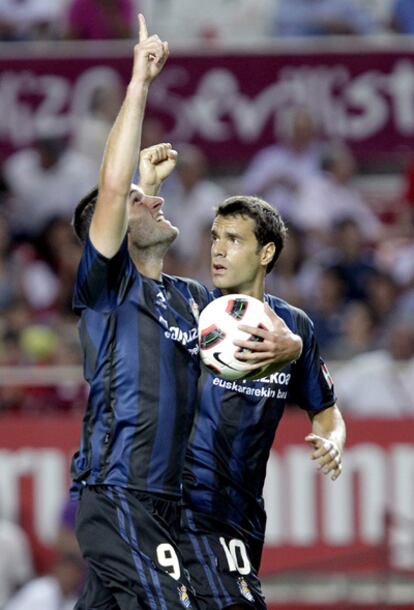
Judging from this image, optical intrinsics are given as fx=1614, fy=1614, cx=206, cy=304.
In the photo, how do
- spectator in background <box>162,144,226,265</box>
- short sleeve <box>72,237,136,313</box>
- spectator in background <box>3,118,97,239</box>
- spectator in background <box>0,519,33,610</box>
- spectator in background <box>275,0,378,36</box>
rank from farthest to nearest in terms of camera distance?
spectator in background <box>275,0,378,36</box>, spectator in background <box>3,118,97,239</box>, spectator in background <box>162,144,226,265</box>, spectator in background <box>0,519,33,610</box>, short sleeve <box>72,237,136,313</box>

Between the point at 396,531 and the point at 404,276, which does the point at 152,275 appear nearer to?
the point at 396,531

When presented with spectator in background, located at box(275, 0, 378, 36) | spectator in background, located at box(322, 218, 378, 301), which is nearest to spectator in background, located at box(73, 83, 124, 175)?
spectator in background, located at box(275, 0, 378, 36)

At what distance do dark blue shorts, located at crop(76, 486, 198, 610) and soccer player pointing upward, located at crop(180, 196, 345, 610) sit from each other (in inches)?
23.6

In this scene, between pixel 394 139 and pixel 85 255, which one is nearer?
pixel 85 255

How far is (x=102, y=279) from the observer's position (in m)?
6.23

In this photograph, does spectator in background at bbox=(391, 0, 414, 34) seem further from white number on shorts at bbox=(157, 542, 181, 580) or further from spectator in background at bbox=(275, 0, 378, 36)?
white number on shorts at bbox=(157, 542, 181, 580)

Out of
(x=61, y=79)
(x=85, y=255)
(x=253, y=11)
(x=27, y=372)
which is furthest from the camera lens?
(x=253, y=11)

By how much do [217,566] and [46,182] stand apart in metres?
7.52

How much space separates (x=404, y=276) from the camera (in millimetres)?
13289

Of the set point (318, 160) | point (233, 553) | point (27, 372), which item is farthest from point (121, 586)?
point (318, 160)

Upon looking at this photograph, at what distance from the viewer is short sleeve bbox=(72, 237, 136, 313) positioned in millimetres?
6195

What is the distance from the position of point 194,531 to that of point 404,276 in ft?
21.5

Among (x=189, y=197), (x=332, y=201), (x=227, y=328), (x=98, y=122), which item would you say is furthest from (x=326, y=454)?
(x=98, y=122)

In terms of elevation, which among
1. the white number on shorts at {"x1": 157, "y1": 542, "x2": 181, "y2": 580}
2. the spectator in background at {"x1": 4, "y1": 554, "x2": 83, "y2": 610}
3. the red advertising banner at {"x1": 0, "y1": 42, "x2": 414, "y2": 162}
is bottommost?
the spectator in background at {"x1": 4, "y1": 554, "x2": 83, "y2": 610}
